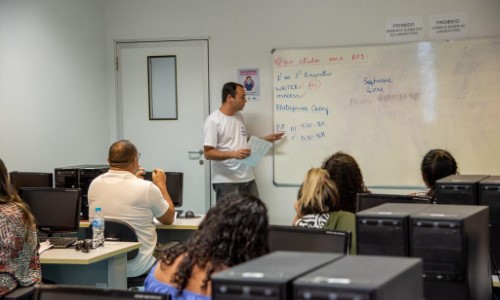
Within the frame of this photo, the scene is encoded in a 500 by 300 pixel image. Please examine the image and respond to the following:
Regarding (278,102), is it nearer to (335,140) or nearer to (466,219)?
(335,140)

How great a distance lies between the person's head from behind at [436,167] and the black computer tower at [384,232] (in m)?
1.83

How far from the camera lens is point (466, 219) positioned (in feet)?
6.11

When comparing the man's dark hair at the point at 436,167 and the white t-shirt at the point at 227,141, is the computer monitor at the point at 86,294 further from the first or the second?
the white t-shirt at the point at 227,141

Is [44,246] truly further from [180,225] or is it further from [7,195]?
[180,225]

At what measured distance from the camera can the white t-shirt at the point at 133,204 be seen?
4258 millimetres

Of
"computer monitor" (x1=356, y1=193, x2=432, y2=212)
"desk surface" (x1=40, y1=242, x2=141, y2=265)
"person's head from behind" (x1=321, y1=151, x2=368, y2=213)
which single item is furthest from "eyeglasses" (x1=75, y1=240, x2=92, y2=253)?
"computer monitor" (x1=356, y1=193, x2=432, y2=212)

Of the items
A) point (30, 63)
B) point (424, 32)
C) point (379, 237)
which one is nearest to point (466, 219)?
point (379, 237)

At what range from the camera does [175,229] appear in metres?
5.01

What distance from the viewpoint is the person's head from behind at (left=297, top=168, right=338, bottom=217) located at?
3.23 metres

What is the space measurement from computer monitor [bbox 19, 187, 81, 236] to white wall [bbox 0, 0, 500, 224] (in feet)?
4.41

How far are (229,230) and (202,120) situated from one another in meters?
4.73

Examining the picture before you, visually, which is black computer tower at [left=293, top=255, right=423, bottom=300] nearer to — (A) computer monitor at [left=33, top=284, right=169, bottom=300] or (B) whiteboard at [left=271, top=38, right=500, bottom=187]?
(A) computer monitor at [left=33, top=284, right=169, bottom=300]

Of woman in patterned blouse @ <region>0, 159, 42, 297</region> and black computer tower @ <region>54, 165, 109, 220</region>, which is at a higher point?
black computer tower @ <region>54, 165, 109, 220</region>

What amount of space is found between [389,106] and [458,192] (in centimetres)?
354
